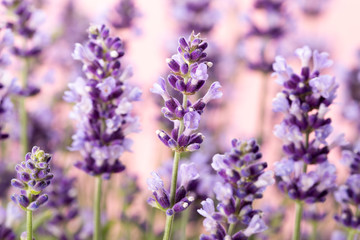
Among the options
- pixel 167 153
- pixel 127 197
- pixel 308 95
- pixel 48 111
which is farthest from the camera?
pixel 167 153

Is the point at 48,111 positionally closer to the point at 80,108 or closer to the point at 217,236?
the point at 80,108

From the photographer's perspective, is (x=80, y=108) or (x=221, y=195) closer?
(x=221, y=195)

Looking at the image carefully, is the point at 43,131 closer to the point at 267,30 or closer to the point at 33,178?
the point at 267,30

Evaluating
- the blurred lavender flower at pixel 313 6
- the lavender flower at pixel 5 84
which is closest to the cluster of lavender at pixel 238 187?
Answer: the lavender flower at pixel 5 84

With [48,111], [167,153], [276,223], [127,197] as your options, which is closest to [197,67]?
[276,223]

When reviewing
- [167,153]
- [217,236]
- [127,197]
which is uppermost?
[167,153]

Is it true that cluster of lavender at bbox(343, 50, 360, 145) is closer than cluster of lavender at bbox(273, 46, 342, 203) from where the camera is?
No

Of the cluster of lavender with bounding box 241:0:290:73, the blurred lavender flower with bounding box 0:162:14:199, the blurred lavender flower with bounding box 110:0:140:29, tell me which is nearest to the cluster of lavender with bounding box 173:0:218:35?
the cluster of lavender with bounding box 241:0:290:73

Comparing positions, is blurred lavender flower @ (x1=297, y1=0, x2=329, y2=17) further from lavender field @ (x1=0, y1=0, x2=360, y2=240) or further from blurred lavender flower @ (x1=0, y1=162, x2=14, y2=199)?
blurred lavender flower @ (x1=0, y1=162, x2=14, y2=199)
